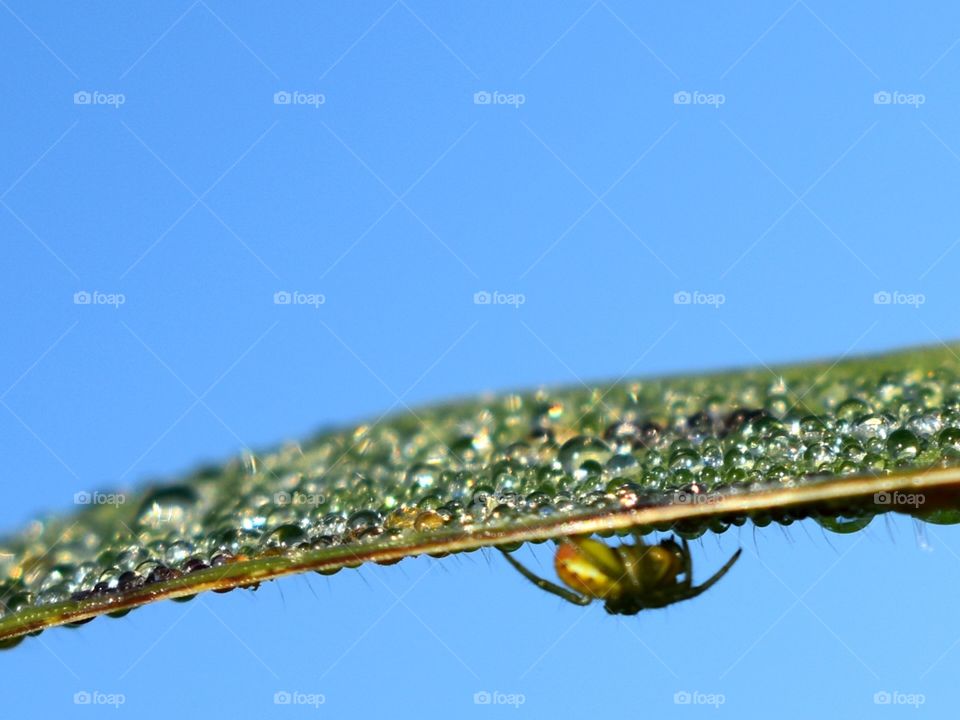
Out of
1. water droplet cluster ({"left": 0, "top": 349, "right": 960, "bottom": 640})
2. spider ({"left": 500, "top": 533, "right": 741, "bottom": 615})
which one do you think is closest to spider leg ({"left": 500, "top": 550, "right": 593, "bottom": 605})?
spider ({"left": 500, "top": 533, "right": 741, "bottom": 615})

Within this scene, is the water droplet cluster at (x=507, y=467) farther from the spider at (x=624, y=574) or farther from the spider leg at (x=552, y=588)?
the spider leg at (x=552, y=588)

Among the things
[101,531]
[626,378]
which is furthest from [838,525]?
[101,531]

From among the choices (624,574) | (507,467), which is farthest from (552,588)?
(507,467)

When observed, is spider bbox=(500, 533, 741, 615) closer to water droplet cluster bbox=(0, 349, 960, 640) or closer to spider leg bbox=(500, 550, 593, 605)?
spider leg bbox=(500, 550, 593, 605)

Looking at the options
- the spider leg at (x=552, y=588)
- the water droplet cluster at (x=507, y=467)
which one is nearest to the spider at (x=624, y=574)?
the spider leg at (x=552, y=588)

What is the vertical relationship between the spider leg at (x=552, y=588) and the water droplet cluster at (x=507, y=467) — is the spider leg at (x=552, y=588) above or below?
below

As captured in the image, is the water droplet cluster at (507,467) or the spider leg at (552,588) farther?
the spider leg at (552,588)
